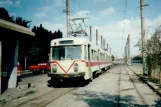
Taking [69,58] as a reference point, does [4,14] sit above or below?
above

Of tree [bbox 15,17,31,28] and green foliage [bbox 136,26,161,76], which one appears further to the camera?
tree [bbox 15,17,31,28]

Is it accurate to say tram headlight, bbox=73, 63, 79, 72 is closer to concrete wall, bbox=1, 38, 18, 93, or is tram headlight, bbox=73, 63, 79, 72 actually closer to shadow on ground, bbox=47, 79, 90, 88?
shadow on ground, bbox=47, 79, 90, 88

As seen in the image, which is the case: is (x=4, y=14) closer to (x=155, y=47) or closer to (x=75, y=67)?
(x=75, y=67)

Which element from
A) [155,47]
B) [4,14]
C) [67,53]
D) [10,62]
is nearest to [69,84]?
[67,53]

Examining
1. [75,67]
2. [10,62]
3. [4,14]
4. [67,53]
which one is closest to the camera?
[75,67]

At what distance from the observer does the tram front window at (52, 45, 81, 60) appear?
13.4 m

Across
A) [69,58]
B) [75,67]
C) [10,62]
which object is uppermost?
[69,58]

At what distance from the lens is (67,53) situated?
1357 cm

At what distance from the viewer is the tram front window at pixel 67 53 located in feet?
44.1

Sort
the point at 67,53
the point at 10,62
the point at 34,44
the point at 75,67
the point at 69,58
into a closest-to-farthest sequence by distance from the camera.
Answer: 1. the point at 75,67
2. the point at 69,58
3. the point at 67,53
4. the point at 10,62
5. the point at 34,44

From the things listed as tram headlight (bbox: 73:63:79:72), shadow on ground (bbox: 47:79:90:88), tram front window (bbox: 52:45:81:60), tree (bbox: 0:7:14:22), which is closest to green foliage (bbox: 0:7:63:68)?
tree (bbox: 0:7:14:22)

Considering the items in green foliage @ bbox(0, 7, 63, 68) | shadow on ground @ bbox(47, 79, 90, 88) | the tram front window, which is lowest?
shadow on ground @ bbox(47, 79, 90, 88)

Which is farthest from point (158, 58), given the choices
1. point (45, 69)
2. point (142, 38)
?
point (45, 69)

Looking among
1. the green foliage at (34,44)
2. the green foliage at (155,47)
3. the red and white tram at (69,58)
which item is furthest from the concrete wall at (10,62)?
the green foliage at (34,44)
